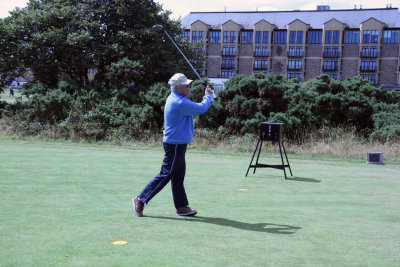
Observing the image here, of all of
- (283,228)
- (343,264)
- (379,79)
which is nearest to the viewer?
(343,264)

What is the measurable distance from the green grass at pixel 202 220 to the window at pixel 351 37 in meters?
89.3

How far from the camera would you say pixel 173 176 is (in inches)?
272

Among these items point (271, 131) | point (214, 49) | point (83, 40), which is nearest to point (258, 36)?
point (214, 49)

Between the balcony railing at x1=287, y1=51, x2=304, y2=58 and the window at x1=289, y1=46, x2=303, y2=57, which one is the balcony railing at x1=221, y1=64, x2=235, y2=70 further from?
the window at x1=289, y1=46, x2=303, y2=57

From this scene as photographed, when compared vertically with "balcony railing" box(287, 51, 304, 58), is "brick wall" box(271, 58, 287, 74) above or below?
below

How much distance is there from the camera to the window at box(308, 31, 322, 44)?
96750 mm

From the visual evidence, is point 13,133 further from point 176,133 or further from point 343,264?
point 343,264

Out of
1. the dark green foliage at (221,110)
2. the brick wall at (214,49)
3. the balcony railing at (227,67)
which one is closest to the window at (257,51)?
the balcony railing at (227,67)

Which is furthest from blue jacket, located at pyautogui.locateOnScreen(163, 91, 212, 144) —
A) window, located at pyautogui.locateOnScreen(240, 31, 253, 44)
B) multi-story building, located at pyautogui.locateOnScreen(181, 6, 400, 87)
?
window, located at pyautogui.locateOnScreen(240, 31, 253, 44)

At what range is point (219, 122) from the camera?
25.0m

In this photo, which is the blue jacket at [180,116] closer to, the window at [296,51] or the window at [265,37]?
the window at [296,51]

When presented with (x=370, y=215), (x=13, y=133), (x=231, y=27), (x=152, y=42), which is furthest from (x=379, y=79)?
(x=370, y=215)

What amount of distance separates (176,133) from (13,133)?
19.6 m

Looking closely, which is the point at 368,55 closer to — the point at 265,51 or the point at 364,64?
the point at 364,64
